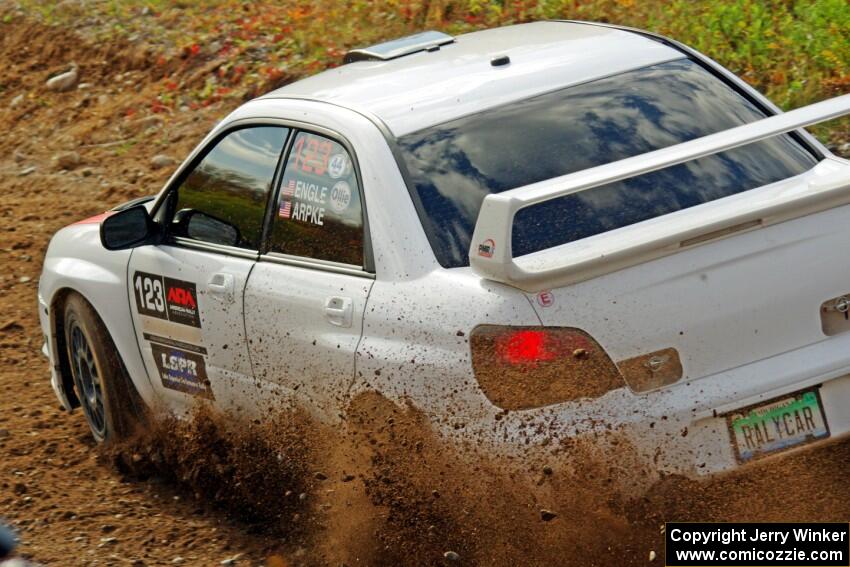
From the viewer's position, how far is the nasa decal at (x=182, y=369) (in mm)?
5621

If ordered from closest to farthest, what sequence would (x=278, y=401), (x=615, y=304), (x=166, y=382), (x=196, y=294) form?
(x=615, y=304) < (x=278, y=401) < (x=196, y=294) < (x=166, y=382)

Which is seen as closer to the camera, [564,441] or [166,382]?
[564,441]

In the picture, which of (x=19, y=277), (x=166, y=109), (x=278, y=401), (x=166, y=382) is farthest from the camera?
(x=166, y=109)

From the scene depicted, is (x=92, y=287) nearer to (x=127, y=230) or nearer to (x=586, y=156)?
(x=127, y=230)

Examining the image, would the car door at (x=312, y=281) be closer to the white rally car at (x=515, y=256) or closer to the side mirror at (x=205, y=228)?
the white rally car at (x=515, y=256)

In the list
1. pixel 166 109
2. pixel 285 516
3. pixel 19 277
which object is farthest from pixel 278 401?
pixel 166 109

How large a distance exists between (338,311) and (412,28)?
311 inches

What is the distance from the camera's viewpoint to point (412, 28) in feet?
40.3

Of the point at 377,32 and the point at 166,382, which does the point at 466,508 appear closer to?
the point at 166,382

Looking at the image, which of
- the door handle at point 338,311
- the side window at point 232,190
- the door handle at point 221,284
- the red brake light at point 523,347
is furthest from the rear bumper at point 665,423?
the side window at point 232,190

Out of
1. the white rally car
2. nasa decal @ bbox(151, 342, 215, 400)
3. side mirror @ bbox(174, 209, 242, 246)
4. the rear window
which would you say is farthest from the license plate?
nasa decal @ bbox(151, 342, 215, 400)

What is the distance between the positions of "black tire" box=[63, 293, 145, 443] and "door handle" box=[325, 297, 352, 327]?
181 centimetres

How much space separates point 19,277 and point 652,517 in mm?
6320

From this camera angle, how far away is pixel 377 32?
41.0 ft
